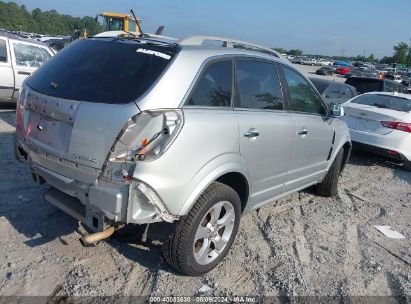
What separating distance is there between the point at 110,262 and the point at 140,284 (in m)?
0.41

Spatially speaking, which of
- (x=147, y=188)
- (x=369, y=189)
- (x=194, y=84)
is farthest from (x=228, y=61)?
(x=369, y=189)

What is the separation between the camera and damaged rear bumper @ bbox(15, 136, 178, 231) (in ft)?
8.67

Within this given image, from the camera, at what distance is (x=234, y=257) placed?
3684mm

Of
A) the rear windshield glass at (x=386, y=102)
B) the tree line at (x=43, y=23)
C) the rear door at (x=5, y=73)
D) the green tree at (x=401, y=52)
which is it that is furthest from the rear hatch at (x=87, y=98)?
the green tree at (x=401, y=52)

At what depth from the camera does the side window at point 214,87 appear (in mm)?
3035

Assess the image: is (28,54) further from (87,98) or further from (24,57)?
(87,98)

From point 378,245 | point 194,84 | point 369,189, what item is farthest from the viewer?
point 369,189

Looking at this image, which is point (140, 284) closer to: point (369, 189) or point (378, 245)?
point (378, 245)

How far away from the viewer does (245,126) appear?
3.36m

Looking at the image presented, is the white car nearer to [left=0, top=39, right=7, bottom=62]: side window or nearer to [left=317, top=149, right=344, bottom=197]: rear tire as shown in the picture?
[left=317, top=149, right=344, bottom=197]: rear tire

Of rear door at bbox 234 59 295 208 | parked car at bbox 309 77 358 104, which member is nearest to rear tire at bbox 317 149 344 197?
rear door at bbox 234 59 295 208

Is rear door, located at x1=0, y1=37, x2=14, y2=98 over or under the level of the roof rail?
under

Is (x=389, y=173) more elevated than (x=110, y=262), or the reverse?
(x=110, y=262)

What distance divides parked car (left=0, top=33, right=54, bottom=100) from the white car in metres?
7.07
